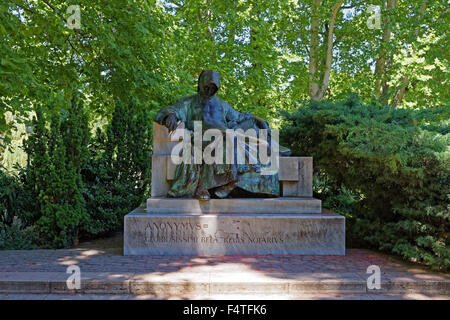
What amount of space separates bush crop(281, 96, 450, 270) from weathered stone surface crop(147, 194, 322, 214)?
3.16ft

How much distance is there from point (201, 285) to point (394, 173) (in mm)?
3104

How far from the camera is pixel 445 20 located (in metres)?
15.8

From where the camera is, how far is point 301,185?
6.62 meters

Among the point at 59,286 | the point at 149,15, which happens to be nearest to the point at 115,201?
the point at 59,286

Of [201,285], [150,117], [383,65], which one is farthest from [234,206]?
[383,65]

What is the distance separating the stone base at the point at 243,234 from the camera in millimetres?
5730

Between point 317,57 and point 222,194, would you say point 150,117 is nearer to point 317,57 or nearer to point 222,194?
point 222,194

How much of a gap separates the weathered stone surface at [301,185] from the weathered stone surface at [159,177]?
1.93 metres

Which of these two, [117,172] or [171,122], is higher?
[171,122]

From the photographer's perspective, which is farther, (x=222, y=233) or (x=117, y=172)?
(x=117, y=172)

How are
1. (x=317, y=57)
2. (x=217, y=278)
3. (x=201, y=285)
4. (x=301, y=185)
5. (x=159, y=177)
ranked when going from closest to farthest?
(x=201, y=285) < (x=217, y=278) < (x=159, y=177) < (x=301, y=185) < (x=317, y=57)

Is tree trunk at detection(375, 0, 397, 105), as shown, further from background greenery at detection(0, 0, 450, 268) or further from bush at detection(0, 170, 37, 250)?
bush at detection(0, 170, 37, 250)

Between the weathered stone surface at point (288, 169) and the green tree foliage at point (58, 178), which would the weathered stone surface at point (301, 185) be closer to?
the weathered stone surface at point (288, 169)

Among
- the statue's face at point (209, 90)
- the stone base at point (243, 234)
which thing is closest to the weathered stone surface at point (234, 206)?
the stone base at point (243, 234)
